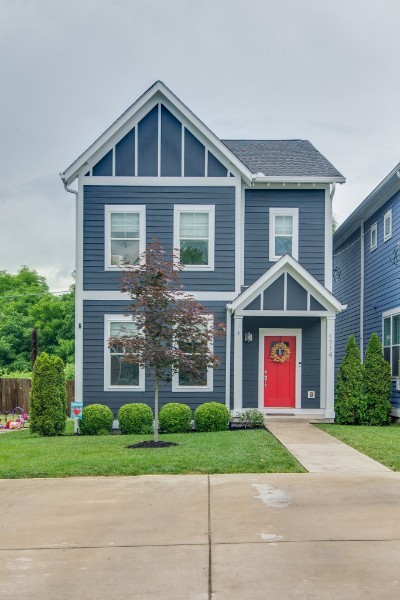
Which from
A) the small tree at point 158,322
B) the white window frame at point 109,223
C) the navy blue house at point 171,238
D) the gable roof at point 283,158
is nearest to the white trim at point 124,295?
the navy blue house at point 171,238

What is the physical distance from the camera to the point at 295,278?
16.7m

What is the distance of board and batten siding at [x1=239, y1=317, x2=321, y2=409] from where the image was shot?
1770 cm

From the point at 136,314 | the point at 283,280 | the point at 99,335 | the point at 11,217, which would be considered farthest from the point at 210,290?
the point at 11,217

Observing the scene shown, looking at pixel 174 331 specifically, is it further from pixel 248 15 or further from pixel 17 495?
pixel 248 15

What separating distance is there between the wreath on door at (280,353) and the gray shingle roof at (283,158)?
13.6 feet

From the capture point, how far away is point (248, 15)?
51.2ft

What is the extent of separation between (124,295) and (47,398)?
3095mm

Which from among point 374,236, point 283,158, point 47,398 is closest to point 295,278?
point 283,158

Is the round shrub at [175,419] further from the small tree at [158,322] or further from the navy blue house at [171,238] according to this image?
the small tree at [158,322]

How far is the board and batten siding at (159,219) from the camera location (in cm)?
1716

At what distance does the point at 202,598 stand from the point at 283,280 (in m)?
12.2

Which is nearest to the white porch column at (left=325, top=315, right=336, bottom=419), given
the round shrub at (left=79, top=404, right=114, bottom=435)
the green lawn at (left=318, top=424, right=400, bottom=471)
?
the green lawn at (left=318, top=424, right=400, bottom=471)

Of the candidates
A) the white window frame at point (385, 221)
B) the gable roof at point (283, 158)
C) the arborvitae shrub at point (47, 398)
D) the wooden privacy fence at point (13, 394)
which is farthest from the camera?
the wooden privacy fence at point (13, 394)

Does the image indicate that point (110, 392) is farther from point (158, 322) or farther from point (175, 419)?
point (158, 322)
